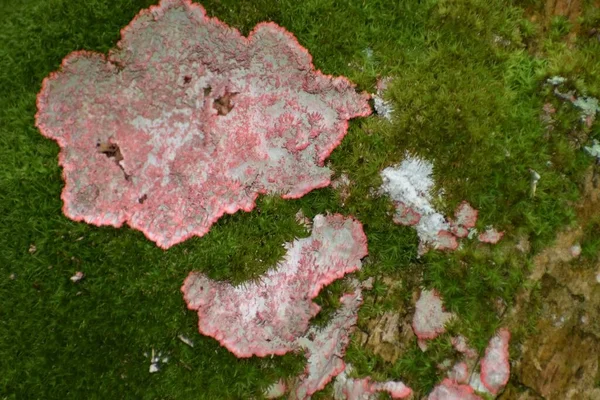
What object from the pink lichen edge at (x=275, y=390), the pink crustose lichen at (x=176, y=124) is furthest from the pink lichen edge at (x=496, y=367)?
the pink crustose lichen at (x=176, y=124)

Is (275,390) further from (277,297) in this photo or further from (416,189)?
(416,189)

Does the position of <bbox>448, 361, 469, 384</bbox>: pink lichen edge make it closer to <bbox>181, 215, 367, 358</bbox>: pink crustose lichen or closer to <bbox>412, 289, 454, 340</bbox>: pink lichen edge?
<bbox>412, 289, 454, 340</bbox>: pink lichen edge

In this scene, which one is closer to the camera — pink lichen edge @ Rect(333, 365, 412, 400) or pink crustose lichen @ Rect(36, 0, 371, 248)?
pink crustose lichen @ Rect(36, 0, 371, 248)

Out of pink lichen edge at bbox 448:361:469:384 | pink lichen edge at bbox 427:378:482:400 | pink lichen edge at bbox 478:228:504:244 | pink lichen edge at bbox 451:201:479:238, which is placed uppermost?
pink lichen edge at bbox 451:201:479:238

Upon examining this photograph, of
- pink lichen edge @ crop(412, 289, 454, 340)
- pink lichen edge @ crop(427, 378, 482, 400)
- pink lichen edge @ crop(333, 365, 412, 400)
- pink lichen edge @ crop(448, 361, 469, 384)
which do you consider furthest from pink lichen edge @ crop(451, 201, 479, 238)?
pink lichen edge @ crop(333, 365, 412, 400)

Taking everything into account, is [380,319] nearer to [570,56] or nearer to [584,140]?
[584,140]

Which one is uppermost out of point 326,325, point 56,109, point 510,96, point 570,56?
point 570,56

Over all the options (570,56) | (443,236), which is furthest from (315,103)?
(570,56)

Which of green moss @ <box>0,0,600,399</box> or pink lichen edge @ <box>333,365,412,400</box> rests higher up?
green moss @ <box>0,0,600,399</box>
